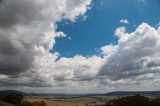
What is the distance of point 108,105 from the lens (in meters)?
132

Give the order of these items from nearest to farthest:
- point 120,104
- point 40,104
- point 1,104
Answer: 1. point 1,104
2. point 120,104
3. point 40,104

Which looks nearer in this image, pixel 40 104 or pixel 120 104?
pixel 120 104

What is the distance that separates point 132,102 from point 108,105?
50.3ft

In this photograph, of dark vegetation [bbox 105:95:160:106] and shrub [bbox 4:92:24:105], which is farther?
shrub [bbox 4:92:24:105]

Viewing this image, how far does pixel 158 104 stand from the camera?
378ft

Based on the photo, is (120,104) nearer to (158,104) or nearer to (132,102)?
(132,102)

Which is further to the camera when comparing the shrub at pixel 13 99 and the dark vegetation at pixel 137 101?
the shrub at pixel 13 99

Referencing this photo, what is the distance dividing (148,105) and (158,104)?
4.26 metres

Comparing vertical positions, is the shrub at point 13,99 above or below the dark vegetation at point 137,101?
above

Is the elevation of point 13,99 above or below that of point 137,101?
above

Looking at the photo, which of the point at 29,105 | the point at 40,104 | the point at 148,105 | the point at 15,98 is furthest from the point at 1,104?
the point at 148,105

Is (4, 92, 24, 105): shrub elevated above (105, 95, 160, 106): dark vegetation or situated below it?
above

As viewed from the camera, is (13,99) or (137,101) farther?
(13,99)

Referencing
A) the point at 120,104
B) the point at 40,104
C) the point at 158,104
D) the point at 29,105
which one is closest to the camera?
the point at 158,104
